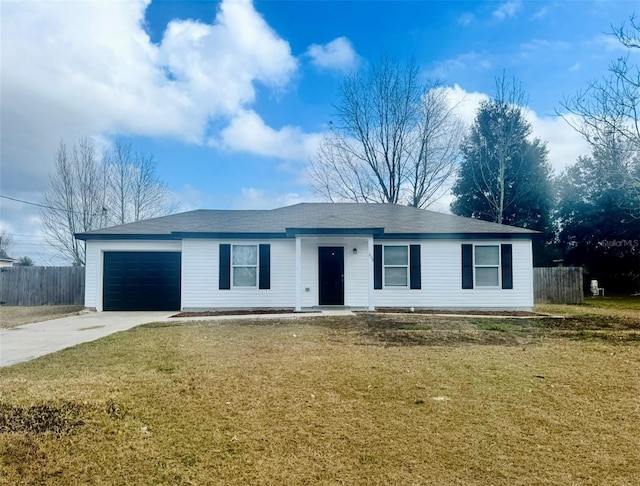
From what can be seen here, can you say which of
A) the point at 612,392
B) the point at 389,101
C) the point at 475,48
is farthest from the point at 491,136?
the point at 612,392

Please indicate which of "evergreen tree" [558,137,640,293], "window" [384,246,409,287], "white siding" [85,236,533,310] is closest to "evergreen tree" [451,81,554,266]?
"evergreen tree" [558,137,640,293]

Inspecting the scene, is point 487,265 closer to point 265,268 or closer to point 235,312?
point 265,268

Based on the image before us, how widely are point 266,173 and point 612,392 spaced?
19517mm

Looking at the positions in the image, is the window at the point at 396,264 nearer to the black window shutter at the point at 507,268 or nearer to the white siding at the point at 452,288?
the white siding at the point at 452,288

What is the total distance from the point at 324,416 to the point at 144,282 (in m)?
11.5

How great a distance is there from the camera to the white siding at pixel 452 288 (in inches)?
525

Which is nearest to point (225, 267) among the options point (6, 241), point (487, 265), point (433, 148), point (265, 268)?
point (265, 268)

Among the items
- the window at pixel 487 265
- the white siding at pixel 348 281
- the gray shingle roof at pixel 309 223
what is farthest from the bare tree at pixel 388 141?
the white siding at pixel 348 281

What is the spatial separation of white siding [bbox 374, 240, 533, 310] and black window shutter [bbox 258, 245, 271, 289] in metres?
3.72

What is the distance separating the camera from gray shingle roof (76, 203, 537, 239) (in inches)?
519

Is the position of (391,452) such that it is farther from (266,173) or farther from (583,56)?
(266,173)

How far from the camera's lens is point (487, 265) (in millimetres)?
13391

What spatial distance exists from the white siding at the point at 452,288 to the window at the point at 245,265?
4212 mm

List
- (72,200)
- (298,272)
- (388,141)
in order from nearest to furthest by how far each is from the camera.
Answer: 1. (298,272)
2. (72,200)
3. (388,141)
